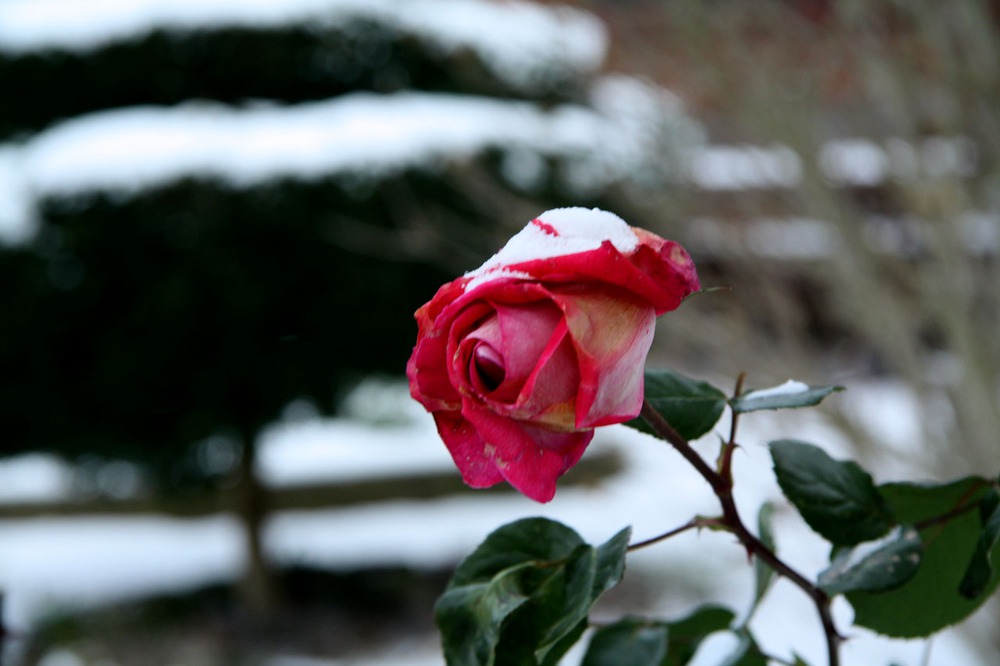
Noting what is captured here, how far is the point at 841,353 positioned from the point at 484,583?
3.02 meters

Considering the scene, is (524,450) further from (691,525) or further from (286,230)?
(286,230)

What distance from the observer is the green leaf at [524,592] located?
1.14 feet

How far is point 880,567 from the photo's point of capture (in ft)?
1.26

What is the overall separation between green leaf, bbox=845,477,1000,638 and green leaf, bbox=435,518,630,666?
137 mm

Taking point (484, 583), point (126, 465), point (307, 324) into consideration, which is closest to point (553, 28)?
point (307, 324)

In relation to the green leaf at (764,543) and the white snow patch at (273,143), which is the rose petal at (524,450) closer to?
the green leaf at (764,543)

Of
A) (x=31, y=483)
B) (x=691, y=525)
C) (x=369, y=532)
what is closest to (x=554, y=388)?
(x=691, y=525)

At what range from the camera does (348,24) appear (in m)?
3.59

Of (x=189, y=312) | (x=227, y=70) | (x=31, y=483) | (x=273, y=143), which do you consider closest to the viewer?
(x=189, y=312)

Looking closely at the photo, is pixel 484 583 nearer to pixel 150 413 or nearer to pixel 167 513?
pixel 150 413

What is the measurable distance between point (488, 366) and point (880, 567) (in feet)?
0.63

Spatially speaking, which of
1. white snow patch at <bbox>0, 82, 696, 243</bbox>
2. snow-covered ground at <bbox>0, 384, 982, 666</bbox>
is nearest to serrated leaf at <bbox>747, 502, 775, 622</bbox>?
snow-covered ground at <bbox>0, 384, 982, 666</bbox>

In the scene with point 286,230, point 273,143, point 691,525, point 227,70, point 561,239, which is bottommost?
point 286,230

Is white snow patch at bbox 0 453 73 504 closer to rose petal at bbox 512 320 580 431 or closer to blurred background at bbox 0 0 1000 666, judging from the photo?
→ blurred background at bbox 0 0 1000 666
